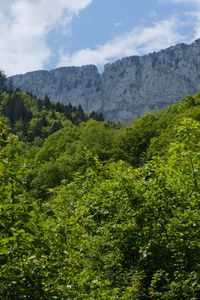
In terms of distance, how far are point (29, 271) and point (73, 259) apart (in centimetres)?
375

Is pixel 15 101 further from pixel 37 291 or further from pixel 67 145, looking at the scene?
pixel 37 291

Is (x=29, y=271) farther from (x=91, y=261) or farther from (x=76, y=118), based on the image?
(x=76, y=118)

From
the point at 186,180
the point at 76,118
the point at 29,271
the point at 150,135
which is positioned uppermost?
the point at 76,118

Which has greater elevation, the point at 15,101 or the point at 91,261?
the point at 15,101

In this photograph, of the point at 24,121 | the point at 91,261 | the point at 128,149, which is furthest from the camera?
the point at 24,121

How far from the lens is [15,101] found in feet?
654

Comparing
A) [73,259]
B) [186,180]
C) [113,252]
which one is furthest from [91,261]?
[186,180]

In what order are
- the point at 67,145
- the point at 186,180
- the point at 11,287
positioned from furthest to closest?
the point at 67,145, the point at 186,180, the point at 11,287

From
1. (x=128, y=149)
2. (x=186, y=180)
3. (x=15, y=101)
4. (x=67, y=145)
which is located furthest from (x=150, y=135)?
(x=15, y=101)

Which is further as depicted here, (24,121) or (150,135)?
(24,121)

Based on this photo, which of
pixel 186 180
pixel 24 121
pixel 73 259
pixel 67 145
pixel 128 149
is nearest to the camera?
pixel 73 259

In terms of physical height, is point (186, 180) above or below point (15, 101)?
below

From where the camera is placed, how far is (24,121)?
189375 millimetres

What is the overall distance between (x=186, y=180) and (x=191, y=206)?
78.5 inches
